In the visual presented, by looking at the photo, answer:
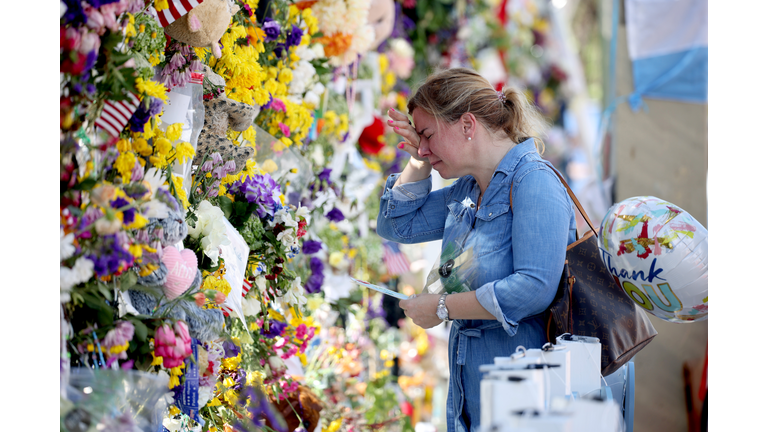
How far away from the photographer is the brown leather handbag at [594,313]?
1388mm

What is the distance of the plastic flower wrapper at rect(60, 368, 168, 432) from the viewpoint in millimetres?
917

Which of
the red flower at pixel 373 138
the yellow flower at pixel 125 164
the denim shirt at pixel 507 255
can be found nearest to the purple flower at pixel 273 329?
the denim shirt at pixel 507 255

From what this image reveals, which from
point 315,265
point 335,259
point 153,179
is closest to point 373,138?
point 335,259

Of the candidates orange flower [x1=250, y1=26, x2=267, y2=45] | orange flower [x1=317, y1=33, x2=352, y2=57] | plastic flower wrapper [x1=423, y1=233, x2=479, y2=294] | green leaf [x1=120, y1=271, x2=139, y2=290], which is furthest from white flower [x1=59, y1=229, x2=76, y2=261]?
orange flower [x1=317, y1=33, x2=352, y2=57]

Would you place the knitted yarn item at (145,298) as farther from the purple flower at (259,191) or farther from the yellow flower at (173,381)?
the purple flower at (259,191)

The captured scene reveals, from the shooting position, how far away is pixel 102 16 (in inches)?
37.1

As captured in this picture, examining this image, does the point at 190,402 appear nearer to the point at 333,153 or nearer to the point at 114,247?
the point at 114,247

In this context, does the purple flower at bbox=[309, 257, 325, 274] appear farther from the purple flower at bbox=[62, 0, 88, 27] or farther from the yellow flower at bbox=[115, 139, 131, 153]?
the purple flower at bbox=[62, 0, 88, 27]

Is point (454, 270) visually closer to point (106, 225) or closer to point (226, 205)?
point (226, 205)

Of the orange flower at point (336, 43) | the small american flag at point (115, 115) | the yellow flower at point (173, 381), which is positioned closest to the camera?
the small american flag at point (115, 115)

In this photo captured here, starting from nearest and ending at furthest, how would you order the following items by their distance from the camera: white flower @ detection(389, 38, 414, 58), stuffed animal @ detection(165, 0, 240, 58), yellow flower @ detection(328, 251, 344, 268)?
stuffed animal @ detection(165, 0, 240, 58), yellow flower @ detection(328, 251, 344, 268), white flower @ detection(389, 38, 414, 58)

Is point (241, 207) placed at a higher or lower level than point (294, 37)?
lower

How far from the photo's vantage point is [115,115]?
3.39 ft

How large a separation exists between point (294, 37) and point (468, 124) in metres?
0.73
